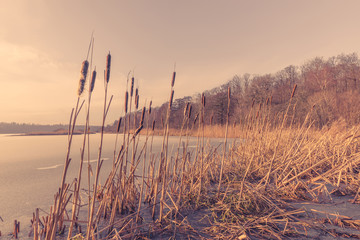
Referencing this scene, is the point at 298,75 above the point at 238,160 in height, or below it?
above

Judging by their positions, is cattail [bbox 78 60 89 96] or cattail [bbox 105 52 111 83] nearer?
cattail [bbox 78 60 89 96]

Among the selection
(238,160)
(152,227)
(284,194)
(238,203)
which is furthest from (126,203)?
(238,160)

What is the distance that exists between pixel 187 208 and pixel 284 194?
32.6 inches

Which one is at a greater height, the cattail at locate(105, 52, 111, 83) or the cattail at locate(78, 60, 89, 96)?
the cattail at locate(105, 52, 111, 83)

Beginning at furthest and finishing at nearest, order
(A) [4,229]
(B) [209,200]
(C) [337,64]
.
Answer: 1. (C) [337,64]
2. (B) [209,200]
3. (A) [4,229]

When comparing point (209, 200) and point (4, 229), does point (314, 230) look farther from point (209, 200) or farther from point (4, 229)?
point (4, 229)

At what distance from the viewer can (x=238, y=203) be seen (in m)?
1.31

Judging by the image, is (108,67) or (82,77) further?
(108,67)

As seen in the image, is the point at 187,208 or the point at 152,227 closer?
the point at 152,227

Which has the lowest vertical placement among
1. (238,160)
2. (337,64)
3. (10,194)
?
(10,194)

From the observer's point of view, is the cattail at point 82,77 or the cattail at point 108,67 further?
the cattail at point 108,67

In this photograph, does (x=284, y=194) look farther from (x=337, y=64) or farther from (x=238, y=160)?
(x=337, y=64)

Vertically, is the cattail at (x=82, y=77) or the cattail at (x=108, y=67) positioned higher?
the cattail at (x=108, y=67)

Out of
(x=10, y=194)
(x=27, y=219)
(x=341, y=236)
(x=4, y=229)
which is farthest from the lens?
(x=10, y=194)
